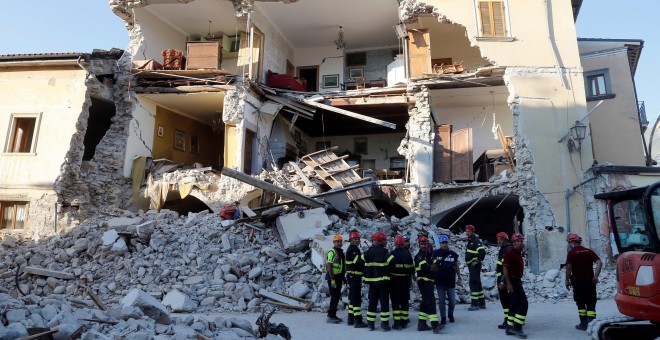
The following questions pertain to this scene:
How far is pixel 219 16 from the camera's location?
59.8 feet

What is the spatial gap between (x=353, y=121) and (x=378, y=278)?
13.8 meters

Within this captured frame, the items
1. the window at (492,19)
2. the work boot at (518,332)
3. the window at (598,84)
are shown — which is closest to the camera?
the work boot at (518,332)

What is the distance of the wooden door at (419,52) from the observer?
16328 millimetres

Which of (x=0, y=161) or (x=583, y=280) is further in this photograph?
(x=0, y=161)

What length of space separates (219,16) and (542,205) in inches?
581

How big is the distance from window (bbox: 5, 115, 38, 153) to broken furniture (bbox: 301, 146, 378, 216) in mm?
9923

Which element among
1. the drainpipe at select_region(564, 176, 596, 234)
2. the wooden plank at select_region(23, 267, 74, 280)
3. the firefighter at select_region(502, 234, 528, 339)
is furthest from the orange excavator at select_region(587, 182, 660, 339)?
the wooden plank at select_region(23, 267, 74, 280)

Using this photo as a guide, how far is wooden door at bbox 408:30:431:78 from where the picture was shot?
53.6ft

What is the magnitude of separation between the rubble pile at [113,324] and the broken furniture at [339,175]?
26.9 feet

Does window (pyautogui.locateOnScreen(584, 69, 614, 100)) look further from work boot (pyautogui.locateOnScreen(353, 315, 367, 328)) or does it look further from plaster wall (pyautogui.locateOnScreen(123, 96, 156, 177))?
plaster wall (pyautogui.locateOnScreen(123, 96, 156, 177))

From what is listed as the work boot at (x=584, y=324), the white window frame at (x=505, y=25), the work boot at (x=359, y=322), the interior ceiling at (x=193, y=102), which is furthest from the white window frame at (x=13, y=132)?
the work boot at (x=584, y=324)

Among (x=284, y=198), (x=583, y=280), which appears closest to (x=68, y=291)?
(x=284, y=198)

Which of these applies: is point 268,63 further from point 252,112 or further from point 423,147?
point 423,147

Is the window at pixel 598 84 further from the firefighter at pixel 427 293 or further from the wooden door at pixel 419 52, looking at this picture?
the firefighter at pixel 427 293
